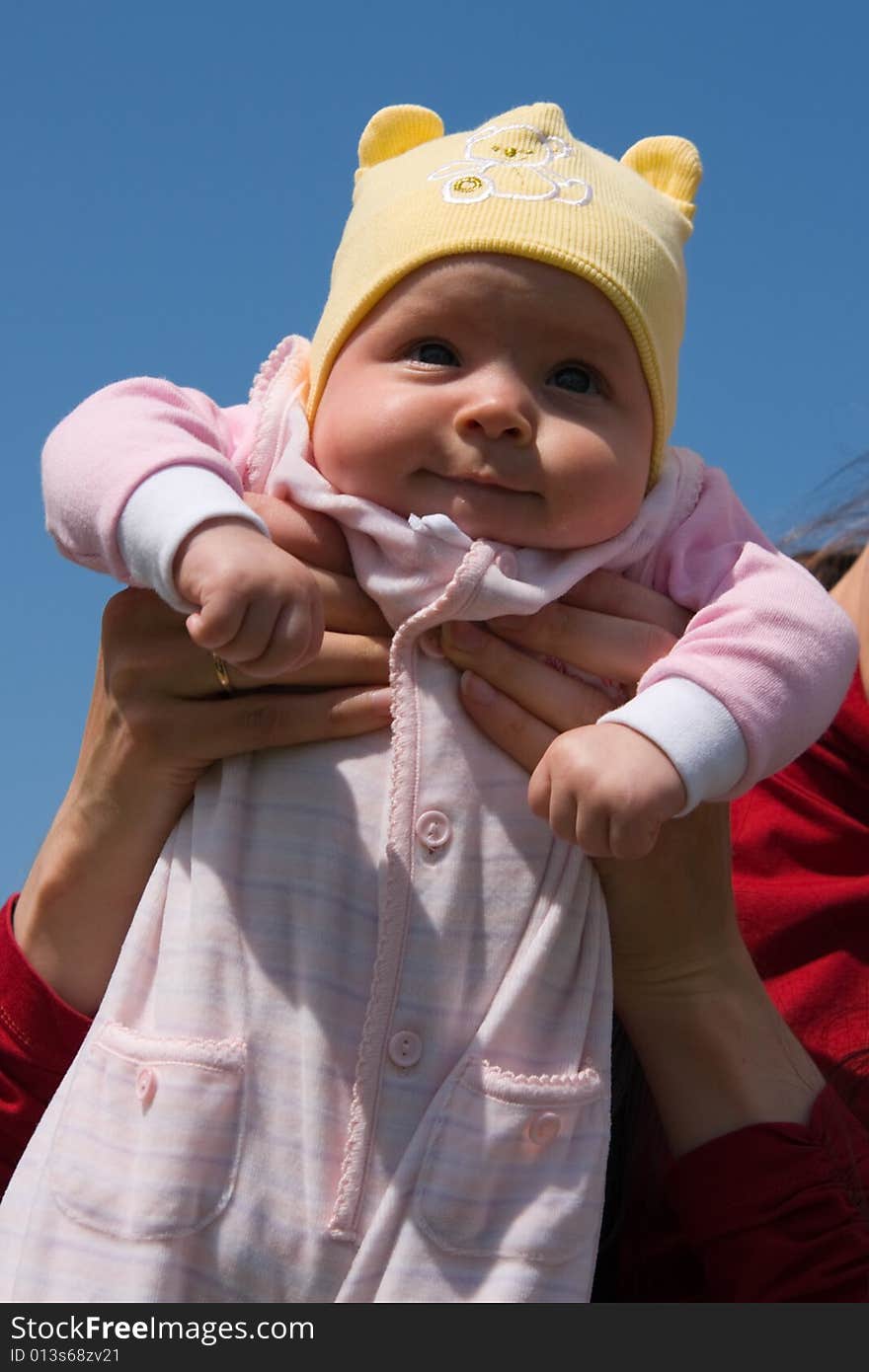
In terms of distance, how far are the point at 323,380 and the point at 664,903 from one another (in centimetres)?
92

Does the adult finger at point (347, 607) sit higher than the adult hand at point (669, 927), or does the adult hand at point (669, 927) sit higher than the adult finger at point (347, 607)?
the adult finger at point (347, 607)

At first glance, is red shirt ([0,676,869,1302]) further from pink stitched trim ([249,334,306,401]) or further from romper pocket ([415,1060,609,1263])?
pink stitched trim ([249,334,306,401])

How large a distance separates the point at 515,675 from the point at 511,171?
2.45 ft

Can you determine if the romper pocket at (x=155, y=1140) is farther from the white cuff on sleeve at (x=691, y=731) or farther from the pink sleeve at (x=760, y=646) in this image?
the pink sleeve at (x=760, y=646)

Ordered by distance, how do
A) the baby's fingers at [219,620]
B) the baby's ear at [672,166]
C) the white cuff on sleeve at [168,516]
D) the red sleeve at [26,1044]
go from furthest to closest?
the baby's ear at [672,166]
the red sleeve at [26,1044]
the white cuff on sleeve at [168,516]
the baby's fingers at [219,620]

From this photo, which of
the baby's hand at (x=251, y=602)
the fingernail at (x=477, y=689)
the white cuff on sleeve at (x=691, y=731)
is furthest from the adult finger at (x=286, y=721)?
the white cuff on sleeve at (x=691, y=731)

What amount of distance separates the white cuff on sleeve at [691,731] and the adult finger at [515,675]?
0.62 feet

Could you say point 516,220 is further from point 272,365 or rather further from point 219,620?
point 219,620

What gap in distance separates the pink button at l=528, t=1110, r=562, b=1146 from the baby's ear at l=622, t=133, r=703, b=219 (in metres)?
1.45

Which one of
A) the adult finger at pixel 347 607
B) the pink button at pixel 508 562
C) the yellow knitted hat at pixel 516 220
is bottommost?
the adult finger at pixel 347 607

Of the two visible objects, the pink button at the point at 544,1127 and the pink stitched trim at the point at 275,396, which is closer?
the pink button at the point at 544,1127

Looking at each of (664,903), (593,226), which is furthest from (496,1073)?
(593,226)

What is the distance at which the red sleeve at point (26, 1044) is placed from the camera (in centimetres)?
259

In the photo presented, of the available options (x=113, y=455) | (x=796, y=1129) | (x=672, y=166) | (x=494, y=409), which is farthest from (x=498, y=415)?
(x=796, y=1129)
